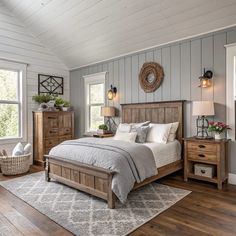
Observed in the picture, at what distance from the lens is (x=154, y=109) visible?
4.50m

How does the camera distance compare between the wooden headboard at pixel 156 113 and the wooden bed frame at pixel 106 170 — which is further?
the wooden headboard at pixel 156 113

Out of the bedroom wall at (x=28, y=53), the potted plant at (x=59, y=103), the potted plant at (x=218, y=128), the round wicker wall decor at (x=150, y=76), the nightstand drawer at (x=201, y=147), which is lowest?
the nightstand drawer at (x=201, y=147)

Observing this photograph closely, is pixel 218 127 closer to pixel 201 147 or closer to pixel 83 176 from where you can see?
pixel 201 147

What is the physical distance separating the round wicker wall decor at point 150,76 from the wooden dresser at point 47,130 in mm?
2192

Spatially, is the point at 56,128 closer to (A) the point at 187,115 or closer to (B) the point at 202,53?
(A) the point at 187,115

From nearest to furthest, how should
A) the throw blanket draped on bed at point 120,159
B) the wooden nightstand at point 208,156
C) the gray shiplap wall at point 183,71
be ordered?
the throw blanket draped on bed at point 120,159, the wooden nightstand at point 208,156, the gray shiplap wall at point 183,71

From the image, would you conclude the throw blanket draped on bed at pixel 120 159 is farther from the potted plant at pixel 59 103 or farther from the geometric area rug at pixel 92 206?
the potted plant at pixel 59 103

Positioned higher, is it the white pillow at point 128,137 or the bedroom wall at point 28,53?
the bedroom wall at point 28,53

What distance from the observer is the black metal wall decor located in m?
5.59

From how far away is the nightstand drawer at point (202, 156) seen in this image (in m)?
3.35

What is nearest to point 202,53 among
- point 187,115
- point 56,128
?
point 187,115

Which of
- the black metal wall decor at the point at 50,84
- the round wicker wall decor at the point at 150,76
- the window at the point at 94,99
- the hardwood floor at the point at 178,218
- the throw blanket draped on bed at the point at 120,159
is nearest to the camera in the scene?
the hardwood floor at the point at 178,218

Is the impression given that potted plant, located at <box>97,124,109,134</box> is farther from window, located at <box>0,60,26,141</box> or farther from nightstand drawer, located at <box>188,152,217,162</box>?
nightstand drawer, located at <box>188,152,217,162</box>

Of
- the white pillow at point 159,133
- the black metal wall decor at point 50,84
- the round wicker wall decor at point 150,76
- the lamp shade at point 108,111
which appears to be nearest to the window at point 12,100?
the black metal wall decor at point 50,84
